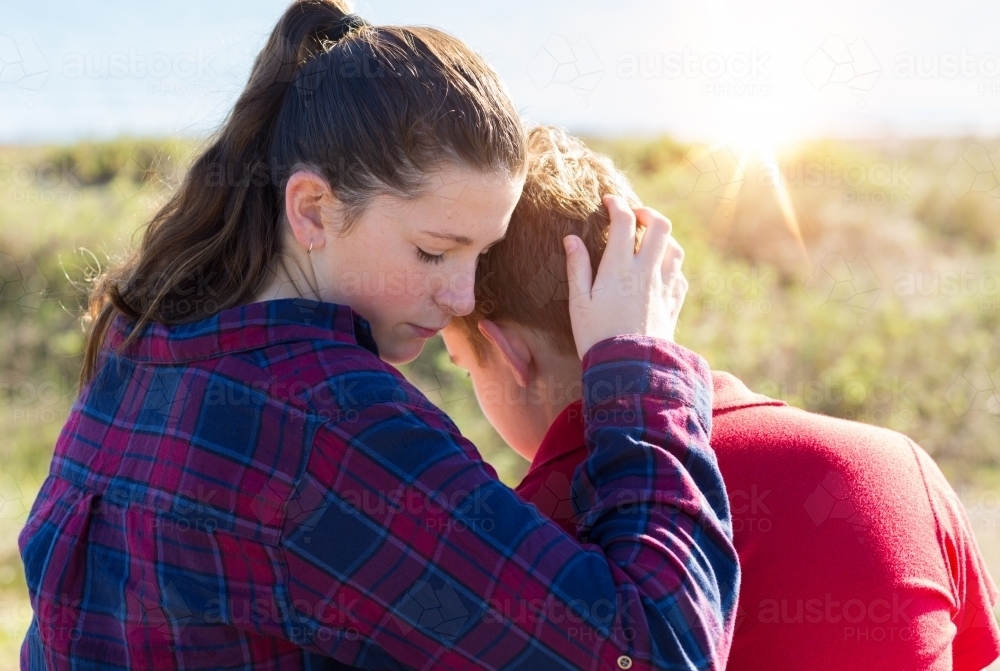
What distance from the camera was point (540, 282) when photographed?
178 centimetres

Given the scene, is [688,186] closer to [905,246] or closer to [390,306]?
[905,246]

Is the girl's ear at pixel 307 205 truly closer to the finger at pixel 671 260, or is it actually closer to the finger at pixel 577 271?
the finger at pixel 577 271

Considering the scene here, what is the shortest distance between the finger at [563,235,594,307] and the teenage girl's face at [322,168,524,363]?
13cm

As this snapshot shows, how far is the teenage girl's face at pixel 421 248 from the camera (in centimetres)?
156

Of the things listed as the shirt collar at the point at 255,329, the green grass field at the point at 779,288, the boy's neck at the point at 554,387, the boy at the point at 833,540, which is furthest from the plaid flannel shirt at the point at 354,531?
the green grass field at the point at 779,288

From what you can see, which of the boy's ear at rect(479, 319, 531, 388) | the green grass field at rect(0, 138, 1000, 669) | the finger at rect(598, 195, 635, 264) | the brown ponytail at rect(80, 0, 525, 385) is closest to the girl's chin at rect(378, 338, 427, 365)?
the boy's ear at rect(479, 319, 531, 388)

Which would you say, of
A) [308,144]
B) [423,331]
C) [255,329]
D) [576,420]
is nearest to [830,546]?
[576,420]

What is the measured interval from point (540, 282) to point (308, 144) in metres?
0.49

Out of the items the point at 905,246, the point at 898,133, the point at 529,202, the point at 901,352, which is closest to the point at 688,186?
the point at 905,246

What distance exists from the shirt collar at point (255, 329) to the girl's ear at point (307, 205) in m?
0.19

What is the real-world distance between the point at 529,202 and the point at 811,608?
0.86 metres

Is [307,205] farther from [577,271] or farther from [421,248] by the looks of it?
[577,271]

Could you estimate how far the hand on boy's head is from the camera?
157 centimetres

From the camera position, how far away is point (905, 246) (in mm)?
7387
